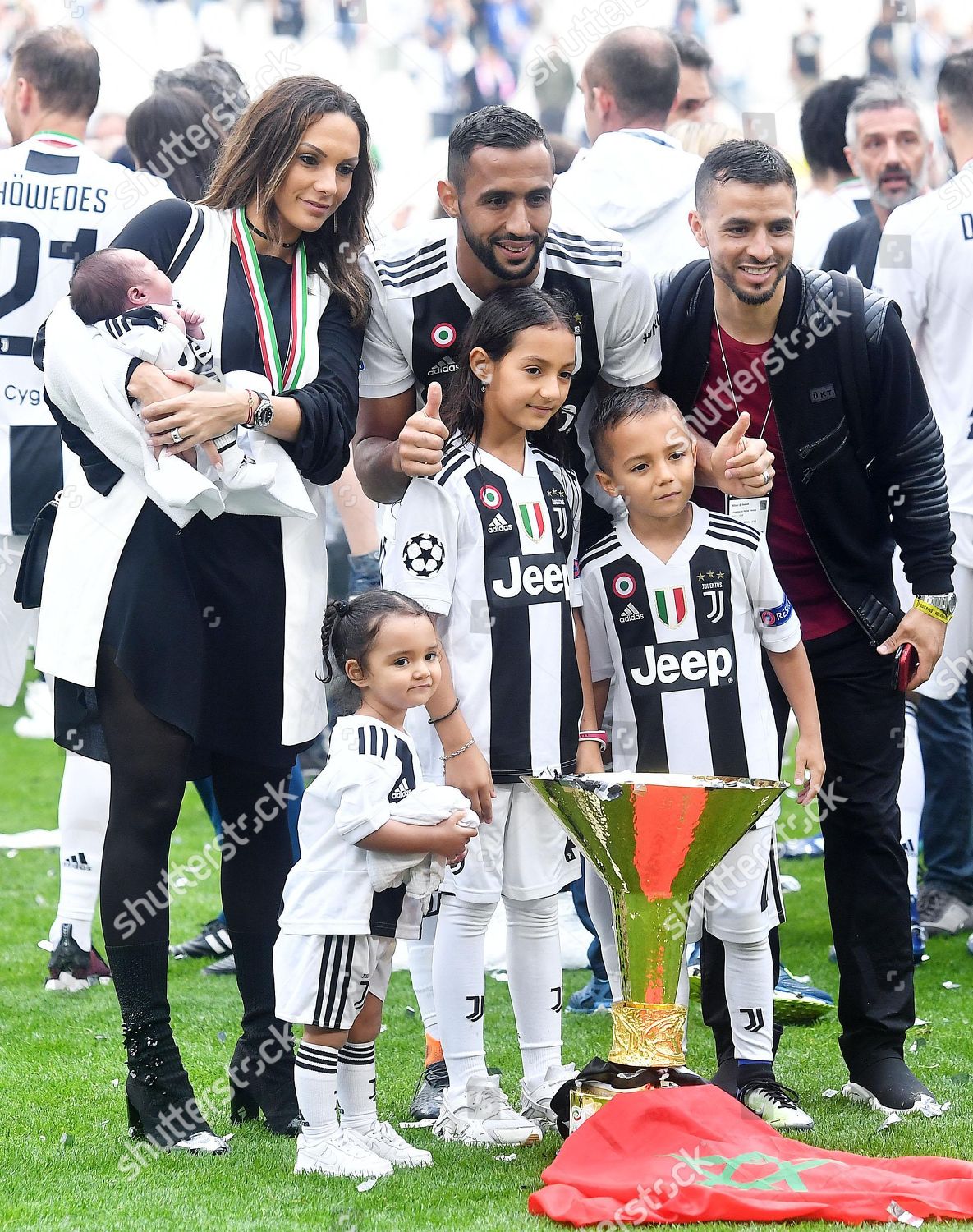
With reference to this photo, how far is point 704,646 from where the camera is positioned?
344cm

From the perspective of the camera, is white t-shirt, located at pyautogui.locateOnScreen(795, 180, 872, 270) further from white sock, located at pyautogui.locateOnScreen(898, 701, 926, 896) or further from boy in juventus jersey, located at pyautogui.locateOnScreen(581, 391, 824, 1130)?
boy in juventus jersey, located at pyautogui.locateOnScreen(581, 391, 824, 1130)

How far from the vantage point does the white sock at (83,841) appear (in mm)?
4793

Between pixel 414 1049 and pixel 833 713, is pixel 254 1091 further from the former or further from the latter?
pixel 833 713

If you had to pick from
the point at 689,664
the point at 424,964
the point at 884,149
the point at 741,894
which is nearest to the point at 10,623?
the point at 424,964

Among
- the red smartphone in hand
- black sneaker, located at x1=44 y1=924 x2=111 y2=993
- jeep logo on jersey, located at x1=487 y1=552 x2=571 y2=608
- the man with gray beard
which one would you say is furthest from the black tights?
the man with gray beard

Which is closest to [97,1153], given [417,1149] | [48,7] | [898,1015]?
[417,1149]

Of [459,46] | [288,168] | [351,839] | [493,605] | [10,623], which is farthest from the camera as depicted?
[459,46]

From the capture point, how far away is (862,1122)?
3.37 meters

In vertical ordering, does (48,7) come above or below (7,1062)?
above

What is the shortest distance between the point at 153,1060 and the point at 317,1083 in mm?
344

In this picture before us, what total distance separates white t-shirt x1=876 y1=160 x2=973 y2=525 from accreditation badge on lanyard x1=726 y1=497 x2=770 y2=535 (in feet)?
5.07

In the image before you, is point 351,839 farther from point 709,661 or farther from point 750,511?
point 750,511

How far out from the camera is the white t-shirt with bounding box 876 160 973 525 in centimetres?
483

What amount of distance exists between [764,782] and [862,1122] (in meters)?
0.83
